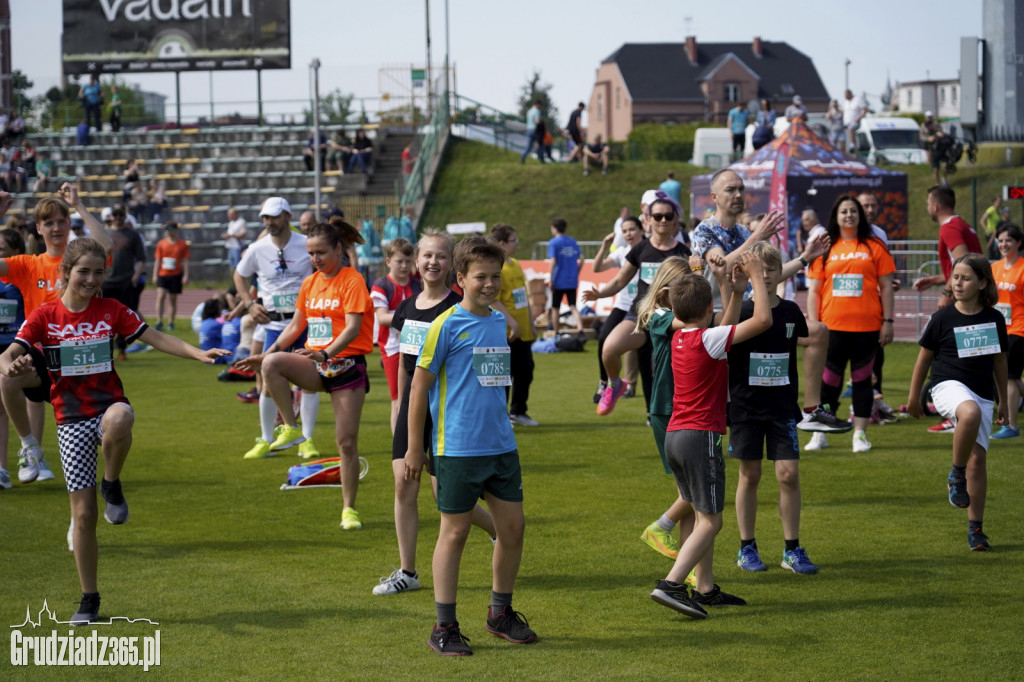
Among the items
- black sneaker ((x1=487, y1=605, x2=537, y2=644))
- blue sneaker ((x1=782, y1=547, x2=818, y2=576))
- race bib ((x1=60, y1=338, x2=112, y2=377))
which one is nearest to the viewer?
black sneaker ((x1=487, y1=605, x2=537, y2=644))

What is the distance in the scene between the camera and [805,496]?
853 cm

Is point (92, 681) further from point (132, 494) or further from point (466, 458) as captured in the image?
point (132, 494)

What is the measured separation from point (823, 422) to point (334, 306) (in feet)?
12.6

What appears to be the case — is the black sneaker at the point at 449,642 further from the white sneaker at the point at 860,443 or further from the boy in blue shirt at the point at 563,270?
the boy in blue shirt at the point at 563,270

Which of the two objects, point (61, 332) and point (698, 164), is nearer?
point (61, 332)

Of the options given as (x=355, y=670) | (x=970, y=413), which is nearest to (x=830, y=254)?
(x=970, y=413)

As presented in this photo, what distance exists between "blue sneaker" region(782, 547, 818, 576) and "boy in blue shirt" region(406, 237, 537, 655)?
195cm

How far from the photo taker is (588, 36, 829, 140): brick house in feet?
312

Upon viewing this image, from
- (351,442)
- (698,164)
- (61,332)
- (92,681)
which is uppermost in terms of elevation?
(698,164)

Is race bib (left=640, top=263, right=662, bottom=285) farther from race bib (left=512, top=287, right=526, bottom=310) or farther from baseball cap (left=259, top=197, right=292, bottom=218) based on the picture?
baseball cap (left=259, top=197, right=292, bottom=218)

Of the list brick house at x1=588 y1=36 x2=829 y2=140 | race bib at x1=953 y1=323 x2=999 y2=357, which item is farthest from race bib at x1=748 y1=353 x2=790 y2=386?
A: brick house at x1=588 y1=36 x2=829 y2=140

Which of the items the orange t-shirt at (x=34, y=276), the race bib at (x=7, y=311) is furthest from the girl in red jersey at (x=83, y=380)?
the race bib at (x=7, y=311)

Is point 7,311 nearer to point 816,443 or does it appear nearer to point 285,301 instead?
point 285,301

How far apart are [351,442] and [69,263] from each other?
225cm
